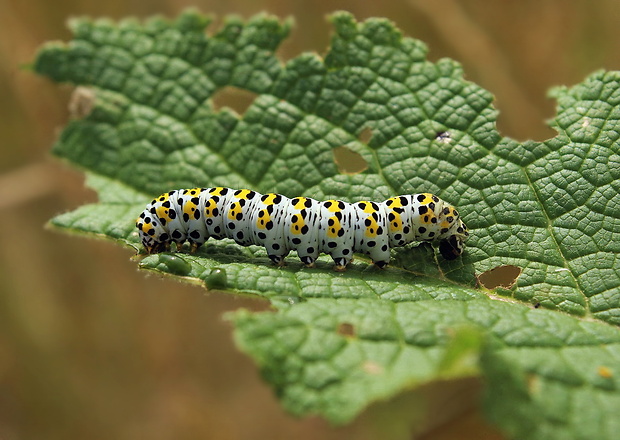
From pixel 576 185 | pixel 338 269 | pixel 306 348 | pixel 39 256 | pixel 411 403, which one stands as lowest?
pixel 411 403

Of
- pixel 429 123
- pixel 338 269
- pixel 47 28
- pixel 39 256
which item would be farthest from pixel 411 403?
pixel 47 28

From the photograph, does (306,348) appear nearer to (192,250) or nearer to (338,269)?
(338,269)

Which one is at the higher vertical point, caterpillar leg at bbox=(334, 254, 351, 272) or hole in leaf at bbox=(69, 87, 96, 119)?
hole in leaf at bbox=(69, 87, 96, 119)

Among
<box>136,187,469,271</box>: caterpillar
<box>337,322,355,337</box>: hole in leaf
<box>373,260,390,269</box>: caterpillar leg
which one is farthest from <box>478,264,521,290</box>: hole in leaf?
<box>337,322,355,337</box>: hole in leaf

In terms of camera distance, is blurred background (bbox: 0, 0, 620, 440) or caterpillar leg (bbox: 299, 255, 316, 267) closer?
caterpillar leg (bbox: 299, 255, 316, 267)

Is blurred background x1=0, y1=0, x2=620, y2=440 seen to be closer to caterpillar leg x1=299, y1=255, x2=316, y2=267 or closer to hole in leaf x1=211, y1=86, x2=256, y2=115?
hole in leaf x1=211, y1=86, x2=256, y2=115

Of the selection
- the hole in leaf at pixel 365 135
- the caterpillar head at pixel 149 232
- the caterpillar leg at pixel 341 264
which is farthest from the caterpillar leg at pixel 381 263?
the caterpillar head at pixel 149 232
